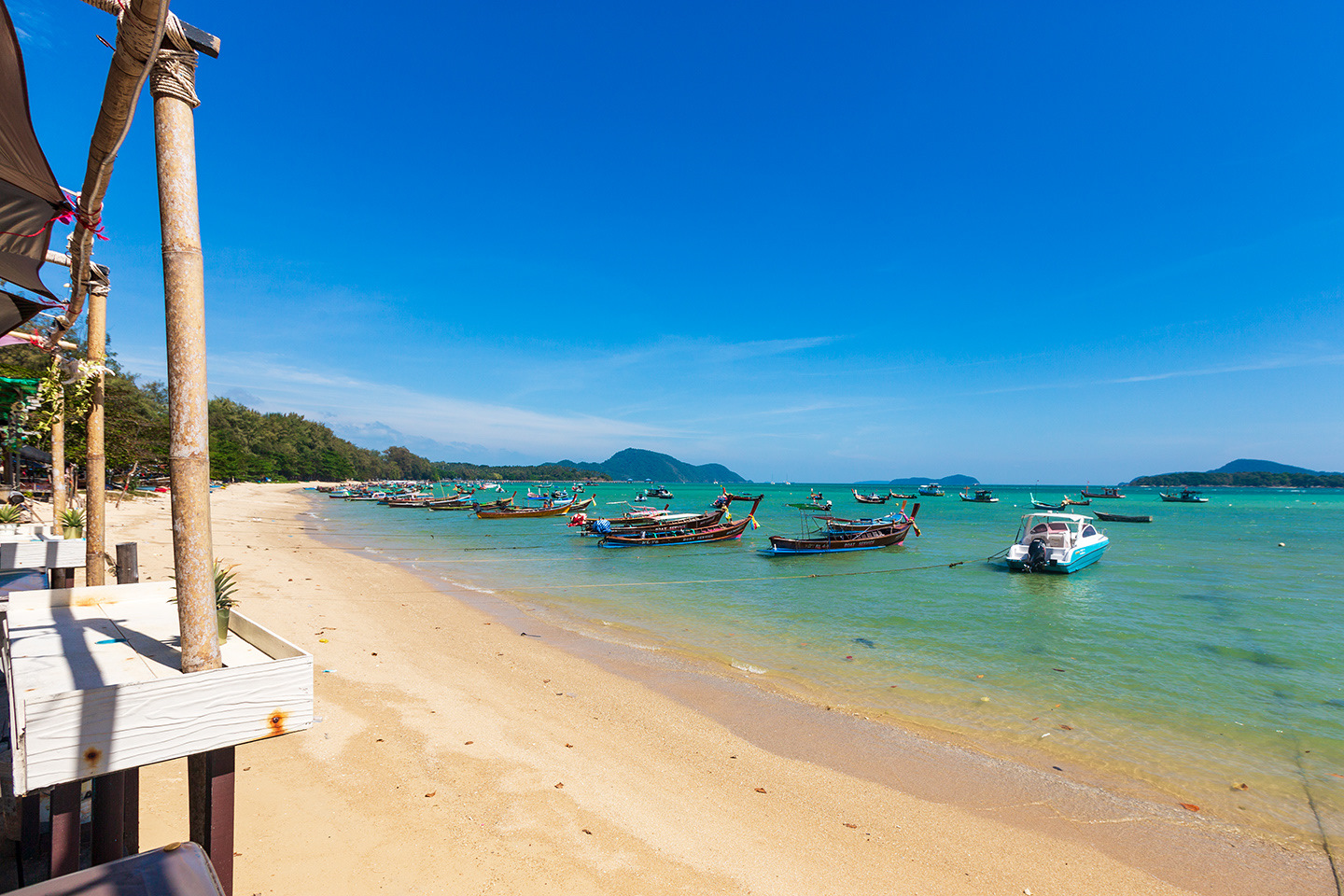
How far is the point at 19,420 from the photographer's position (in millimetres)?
5785

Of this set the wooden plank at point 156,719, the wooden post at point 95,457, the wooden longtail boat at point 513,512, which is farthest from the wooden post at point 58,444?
the wooden longtail boat at point 513,512

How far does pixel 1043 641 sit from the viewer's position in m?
13.6

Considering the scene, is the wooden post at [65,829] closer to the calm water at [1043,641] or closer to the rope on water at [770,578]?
the calm water at [1043,641]

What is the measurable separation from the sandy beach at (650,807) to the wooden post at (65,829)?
154 cm

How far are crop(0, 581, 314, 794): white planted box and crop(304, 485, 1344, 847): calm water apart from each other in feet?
27.4

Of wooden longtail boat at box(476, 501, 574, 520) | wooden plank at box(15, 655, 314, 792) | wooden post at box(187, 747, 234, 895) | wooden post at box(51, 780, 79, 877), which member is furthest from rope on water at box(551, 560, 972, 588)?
wooden longtail boat at box(476, 501, 574, 520)

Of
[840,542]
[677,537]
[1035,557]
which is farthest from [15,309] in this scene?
[677,537]

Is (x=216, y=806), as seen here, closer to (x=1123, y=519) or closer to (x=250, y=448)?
(x=1123, y=519)

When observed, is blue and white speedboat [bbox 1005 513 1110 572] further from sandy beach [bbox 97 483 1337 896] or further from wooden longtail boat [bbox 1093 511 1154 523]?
wooden longtail boat [bbox 1093 511 1154 523]

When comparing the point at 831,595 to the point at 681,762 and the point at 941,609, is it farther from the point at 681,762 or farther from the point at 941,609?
the point at 681,762

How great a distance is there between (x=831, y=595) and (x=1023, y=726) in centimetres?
1018

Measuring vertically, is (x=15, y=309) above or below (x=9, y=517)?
above

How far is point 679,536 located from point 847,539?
8758mm

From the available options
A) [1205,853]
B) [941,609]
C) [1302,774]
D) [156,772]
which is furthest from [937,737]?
[941,609]
